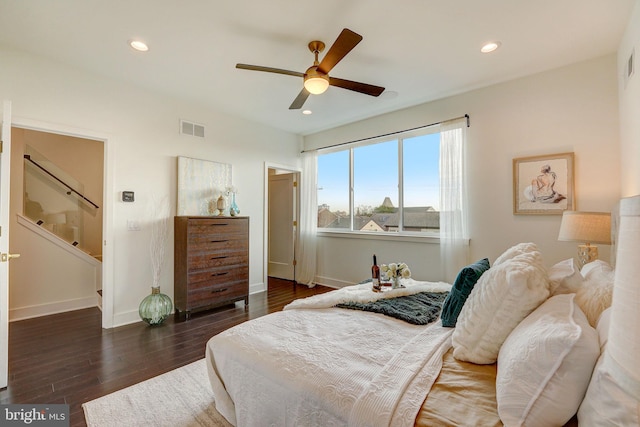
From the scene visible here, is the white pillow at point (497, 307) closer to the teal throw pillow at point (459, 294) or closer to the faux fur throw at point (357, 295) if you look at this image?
the teal throw pillow at point (459, 294)

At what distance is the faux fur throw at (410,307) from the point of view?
72.5 inches

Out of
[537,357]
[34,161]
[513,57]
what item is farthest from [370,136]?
[34,161]

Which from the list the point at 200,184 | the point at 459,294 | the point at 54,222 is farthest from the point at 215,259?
the point at 459,294

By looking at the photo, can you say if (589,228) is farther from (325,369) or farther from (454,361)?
(325,369)

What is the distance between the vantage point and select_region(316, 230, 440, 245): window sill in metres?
3.98

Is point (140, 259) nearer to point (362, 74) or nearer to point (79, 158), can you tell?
point (79, 158)

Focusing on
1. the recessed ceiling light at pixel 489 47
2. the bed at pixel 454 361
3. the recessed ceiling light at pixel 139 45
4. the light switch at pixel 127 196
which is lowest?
the bed at pixel 454 361

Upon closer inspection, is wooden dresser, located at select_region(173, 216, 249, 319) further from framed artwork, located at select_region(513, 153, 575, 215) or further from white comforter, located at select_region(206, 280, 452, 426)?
framed artwork, located at select_region(513, 153, 575, 215)

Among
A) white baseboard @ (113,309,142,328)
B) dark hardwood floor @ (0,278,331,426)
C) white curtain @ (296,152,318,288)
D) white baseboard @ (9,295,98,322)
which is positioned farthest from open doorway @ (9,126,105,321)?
white curtain @ (296,152,318,288)

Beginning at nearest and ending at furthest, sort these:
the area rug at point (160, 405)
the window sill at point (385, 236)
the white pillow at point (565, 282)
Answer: the white pillow at point (565, 282) < the area rug at point (160, 405) < the window sill at point (385, 236)

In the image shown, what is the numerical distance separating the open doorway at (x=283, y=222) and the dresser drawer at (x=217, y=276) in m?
1.68

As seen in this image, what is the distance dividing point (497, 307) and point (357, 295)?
116 cm

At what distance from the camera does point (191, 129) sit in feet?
13.1

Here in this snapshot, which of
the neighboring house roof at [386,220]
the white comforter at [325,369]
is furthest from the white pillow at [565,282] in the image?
the neighboring house roof at [386,220]
